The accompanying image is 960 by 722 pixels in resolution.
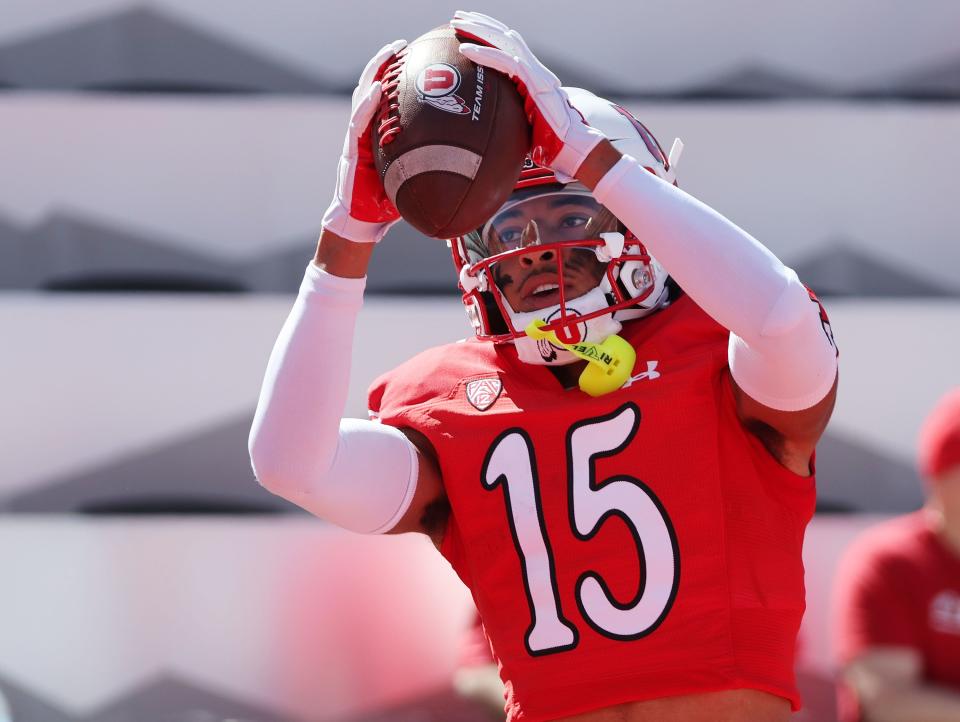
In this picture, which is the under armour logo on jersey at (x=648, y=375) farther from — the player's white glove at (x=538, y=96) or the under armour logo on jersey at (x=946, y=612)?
the under armour logo on jersey at (x=946, y=612)

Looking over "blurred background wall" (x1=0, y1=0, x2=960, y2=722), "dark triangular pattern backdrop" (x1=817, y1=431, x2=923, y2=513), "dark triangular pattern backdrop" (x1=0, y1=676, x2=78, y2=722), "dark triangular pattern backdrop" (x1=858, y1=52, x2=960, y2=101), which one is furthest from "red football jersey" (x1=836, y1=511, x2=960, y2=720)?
"dark triangular pattern backdrop" (x1=858, y1=52, x2=960, y2=101)

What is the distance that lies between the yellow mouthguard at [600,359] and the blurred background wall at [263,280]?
1.14 metres

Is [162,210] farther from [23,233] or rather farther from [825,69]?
[825,69]

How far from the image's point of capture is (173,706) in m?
2.42

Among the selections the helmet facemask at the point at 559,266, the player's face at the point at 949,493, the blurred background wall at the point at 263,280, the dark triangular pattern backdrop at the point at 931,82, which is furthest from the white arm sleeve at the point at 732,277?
A: the dark triangular pattern backdrop at the point at 931,82

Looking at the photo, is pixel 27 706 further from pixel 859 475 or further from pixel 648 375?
pixel 859 475

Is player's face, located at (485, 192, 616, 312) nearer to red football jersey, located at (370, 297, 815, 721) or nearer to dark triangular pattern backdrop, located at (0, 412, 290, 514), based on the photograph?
red football jersey, located at (370, 297, 815, 721)

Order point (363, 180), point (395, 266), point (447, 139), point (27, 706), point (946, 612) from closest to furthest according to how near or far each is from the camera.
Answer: point (447, 139) < point (363, 180) < point (946, 612) < point (27, 706) < point (395, 266)

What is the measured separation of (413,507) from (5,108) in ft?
7.08

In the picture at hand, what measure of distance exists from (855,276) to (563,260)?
6.39ft

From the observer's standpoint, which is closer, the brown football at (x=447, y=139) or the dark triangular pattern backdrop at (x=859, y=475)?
the brown football at (x=447, y=139)

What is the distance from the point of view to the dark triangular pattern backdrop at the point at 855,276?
3.10m

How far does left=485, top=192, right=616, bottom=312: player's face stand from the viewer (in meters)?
1.38

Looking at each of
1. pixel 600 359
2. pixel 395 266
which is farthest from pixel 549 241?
pixel 395 266
